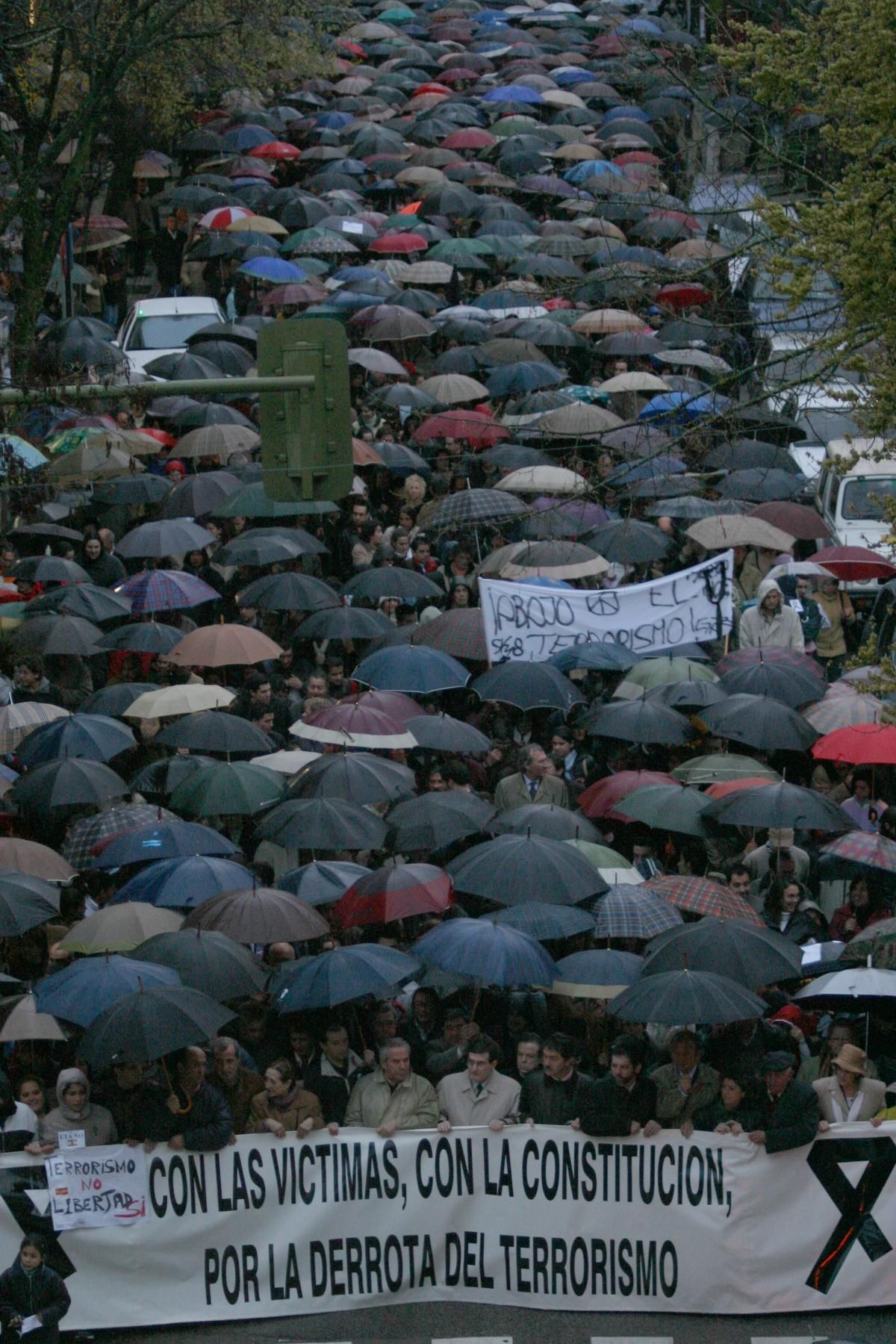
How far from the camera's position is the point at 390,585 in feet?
57.0

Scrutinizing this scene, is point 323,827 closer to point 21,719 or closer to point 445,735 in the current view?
point 445,735

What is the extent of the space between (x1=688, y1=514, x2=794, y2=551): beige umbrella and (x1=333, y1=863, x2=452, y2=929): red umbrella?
710cm

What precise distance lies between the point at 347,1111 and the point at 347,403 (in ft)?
11.0

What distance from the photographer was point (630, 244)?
30828mm

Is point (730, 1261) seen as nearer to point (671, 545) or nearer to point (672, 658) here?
point (672, 658)

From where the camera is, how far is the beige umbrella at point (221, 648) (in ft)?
52.1

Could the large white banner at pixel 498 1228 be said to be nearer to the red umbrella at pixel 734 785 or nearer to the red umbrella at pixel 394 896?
the red umbrella at pixel 394 896

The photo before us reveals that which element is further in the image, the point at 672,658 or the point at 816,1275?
the point at 672,658

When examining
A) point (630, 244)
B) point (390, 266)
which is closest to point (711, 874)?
point (390, 266)

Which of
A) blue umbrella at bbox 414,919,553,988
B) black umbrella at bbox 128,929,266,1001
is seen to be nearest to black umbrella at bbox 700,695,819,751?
blue umbrella at bbox 414,919,553,988

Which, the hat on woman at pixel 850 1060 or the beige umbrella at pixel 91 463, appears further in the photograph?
the beige umbrella at pixel 91 463

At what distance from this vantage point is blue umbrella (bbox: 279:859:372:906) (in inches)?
476

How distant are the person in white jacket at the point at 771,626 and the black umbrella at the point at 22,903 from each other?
698 centimetres

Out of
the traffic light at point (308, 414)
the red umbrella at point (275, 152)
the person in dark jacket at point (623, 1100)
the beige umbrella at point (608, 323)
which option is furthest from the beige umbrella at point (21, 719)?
the red umbrella at point (275, 152)
